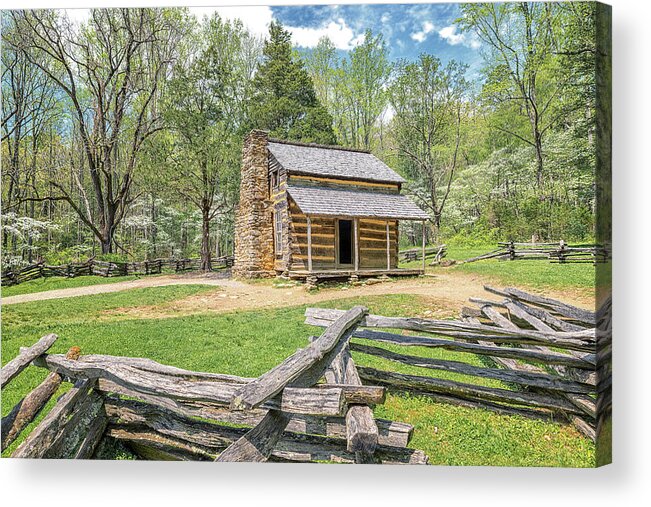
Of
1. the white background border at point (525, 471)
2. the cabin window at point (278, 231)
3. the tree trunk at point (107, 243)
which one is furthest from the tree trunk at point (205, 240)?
the white background border at point (525, 471)

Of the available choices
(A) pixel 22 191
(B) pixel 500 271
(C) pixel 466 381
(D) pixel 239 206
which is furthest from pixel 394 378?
(A) pixel 22 191

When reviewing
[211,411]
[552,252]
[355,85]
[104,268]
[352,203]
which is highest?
[355,85]

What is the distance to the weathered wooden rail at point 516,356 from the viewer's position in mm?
3029

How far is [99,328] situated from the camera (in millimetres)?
3561

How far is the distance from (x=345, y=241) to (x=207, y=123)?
6.32 ft

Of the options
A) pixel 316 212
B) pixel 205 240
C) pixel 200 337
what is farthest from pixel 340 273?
pixel 200 337

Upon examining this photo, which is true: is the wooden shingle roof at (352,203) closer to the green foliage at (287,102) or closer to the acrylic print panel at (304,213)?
the acrylic print panel at (304,213)

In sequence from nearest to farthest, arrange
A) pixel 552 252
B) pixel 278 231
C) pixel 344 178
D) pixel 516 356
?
1. pixel 516 356
2. pixel 552 252
3. pixel 278 231
4. pixel 344 178

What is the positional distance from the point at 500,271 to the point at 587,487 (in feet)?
5.59

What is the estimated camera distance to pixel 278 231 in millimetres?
4266

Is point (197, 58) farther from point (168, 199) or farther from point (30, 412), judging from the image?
point (30, 412)

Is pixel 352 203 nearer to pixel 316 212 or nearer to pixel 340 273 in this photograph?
pixel 316 212

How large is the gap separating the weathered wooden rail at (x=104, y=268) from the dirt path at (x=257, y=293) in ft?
0.31

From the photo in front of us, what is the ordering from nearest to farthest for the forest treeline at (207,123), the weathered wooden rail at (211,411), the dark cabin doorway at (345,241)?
the weathered wooden rail at (211,411) < the forest treeline at (207,123) < the dark cabin doorway at (345,241)
